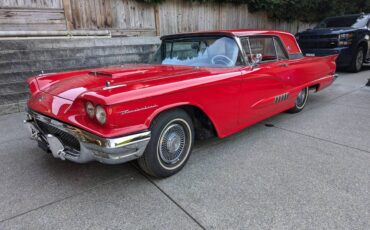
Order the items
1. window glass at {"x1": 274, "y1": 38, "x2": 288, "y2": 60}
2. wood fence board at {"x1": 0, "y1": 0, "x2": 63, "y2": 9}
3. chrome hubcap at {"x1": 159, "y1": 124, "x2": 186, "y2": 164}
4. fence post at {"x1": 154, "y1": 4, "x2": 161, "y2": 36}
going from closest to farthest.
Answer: chrome hubcap at {"x1": 159, "y1": 124, "x2": 186, "y2": 164}
window glass at {"x1": 274, "y1": 38, "x2": 288, "y2": 60}
wood fence board at {"x1": 0, "y1": 0, "x2": 63, "y2": 9}
fence post at {"x1": 154, "y1": 4, "x2": 161, "y2": 36}

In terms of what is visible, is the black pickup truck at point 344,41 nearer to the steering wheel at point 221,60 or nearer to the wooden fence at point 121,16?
the wooden fence at point 121,16

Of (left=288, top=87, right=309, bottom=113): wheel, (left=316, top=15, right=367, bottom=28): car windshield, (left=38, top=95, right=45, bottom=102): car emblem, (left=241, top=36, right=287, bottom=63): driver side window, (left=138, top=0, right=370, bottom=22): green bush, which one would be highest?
(left=138, top=0, right=370, bottom=22): green bush

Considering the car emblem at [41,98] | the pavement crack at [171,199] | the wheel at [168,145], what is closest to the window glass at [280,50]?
the wheel at [168,145]

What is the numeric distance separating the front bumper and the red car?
4792 millimetres

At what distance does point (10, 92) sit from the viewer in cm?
511

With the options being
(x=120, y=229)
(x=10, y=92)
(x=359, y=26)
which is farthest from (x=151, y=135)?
(x=359, y=26)

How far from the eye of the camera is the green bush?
401 inches

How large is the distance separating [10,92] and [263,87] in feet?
→ 15.3

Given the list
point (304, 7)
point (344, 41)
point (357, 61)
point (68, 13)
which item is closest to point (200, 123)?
point (68, 13)

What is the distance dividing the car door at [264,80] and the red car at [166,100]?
0.01 metres

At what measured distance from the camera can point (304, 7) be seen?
38.6ft

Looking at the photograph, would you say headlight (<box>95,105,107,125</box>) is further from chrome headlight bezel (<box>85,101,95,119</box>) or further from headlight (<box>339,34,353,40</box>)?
headlight (<box>339,34,353,40</box>)

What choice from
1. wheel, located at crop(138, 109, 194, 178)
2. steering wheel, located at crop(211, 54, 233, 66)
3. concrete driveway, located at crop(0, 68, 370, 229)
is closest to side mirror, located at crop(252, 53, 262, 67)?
steering wheel, located at crop(211, 54, 233, 66)

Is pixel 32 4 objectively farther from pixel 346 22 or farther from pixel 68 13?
pixel 346 22
